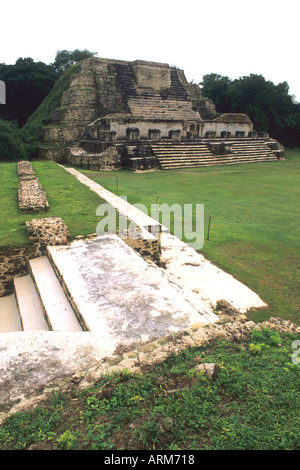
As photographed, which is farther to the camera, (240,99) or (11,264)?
(240,99)

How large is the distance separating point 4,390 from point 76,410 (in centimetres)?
61

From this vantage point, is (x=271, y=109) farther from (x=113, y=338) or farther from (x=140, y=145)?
(x=113, y=338)

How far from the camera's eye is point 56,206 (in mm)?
6930

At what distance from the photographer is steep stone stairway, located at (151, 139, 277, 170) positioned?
1596 centimetres

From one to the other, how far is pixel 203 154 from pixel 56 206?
1211cm

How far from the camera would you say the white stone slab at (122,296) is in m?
2.86

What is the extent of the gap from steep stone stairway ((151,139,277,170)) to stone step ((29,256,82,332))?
38.2 ft

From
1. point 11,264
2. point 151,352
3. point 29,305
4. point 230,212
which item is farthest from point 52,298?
point 230,212

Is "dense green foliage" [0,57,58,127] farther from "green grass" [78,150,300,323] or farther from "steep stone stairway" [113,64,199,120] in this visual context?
"green grass" [78,150,300,323]

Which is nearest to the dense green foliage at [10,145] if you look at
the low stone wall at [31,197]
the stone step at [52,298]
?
the low stone wall at [31,197]

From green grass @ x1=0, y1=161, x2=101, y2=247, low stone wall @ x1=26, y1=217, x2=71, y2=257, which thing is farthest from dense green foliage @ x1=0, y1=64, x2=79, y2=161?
low stone wall @ x1=26, y1=217, x2=71, y2=257

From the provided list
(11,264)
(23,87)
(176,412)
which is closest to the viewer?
(176,412)

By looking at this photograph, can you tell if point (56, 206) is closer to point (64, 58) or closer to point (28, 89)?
point (28, 89)
